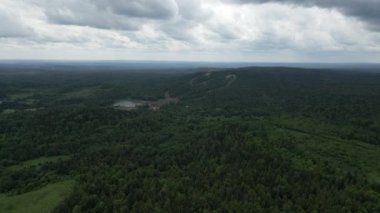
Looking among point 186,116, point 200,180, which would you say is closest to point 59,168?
point 200,180

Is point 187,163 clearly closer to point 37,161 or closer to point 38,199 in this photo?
point 38,199

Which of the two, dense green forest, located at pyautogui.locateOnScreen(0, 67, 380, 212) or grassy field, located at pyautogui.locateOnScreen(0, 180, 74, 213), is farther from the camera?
grassy field, located at pyautogui.locateOnScreen(0, 180, 74, 213)

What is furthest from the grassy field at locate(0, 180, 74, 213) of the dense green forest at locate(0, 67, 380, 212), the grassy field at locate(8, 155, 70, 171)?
the grassy field at locate(8, 155, 70, 171)

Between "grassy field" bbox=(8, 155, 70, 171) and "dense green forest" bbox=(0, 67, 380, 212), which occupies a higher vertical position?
"dense green forest" bbox=(0, 67, 380, 212)

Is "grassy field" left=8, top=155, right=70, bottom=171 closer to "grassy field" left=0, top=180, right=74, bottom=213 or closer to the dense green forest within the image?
the dense green forest

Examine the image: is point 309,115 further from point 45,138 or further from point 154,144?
point 45,138

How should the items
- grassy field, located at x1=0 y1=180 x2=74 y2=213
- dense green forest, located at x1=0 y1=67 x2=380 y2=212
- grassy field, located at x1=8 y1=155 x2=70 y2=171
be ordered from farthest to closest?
grassy field, located at x1=8 y1=155 x2=70 y2=171
grassy field, located at x1=0 y1=180 x2=74 y2=213
dense green forest, located at x1=0 y1=67 x2=380 y2=212

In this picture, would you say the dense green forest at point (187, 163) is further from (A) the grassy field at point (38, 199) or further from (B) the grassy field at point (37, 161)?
(B) the grassy field at point (37, 161)

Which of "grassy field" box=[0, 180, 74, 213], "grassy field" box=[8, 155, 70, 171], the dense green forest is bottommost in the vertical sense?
"grassy field" box=[8, 155, 70, 171]
